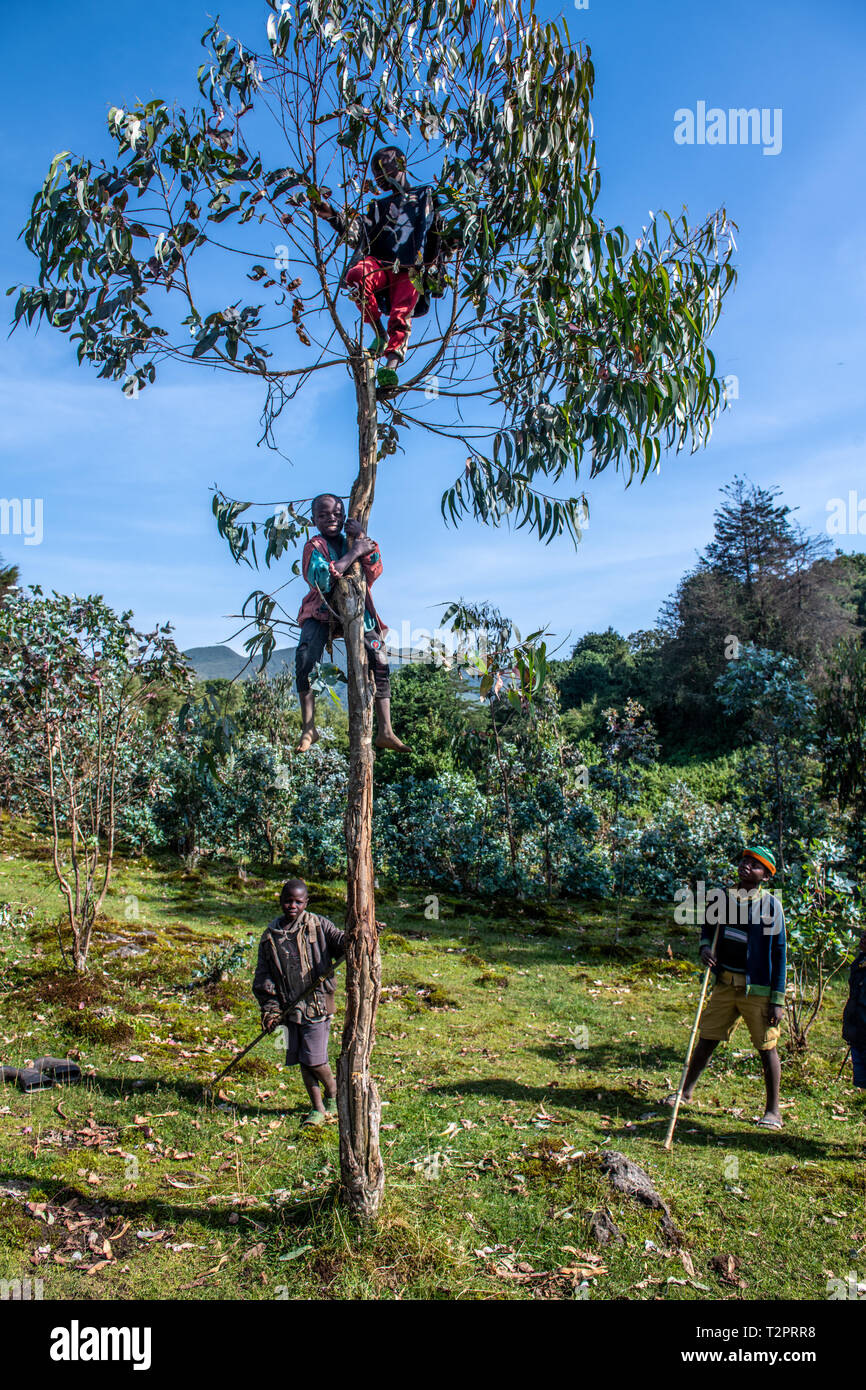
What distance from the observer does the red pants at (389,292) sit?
14.3 feet

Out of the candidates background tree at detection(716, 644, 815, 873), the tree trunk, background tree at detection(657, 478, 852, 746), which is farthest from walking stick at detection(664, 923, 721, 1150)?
background tree at detection(657, 478, 852, 746)

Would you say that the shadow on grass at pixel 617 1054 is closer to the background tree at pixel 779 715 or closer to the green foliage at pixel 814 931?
the green foliage at pixel 814 931

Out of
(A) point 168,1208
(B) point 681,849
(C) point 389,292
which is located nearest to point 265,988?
(A) point 168,1208

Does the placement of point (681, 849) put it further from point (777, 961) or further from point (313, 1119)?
point (313, 1119)

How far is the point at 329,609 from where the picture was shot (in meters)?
4.42

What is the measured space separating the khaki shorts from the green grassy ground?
63 centimetres

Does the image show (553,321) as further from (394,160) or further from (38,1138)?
(38,1138)

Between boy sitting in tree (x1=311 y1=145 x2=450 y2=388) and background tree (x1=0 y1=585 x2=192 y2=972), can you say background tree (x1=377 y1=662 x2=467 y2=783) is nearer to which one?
background tree (x1=0 y1=585 x2=192 y2=972)

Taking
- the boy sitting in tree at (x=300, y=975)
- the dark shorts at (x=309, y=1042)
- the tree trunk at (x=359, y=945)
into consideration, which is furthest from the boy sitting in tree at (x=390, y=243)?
A: the dark shorts at (x=309, y=1042)

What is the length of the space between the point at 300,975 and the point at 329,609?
282 cm

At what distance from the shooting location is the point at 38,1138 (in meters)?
5.40

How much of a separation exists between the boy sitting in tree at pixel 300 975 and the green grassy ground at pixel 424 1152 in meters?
0.55

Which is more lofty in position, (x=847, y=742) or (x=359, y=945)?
(x=847, y=742)
